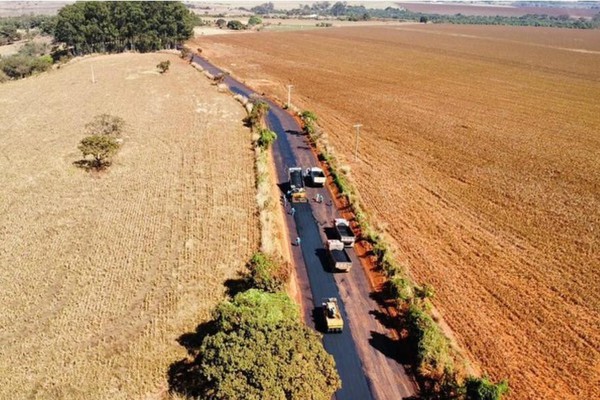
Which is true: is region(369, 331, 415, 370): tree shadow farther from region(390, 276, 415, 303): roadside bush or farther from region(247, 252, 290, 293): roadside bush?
region(247, 252, 290, 293): roadside bush

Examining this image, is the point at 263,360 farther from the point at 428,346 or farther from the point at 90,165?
the point at 90,165

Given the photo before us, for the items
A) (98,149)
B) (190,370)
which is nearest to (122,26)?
(98,149)

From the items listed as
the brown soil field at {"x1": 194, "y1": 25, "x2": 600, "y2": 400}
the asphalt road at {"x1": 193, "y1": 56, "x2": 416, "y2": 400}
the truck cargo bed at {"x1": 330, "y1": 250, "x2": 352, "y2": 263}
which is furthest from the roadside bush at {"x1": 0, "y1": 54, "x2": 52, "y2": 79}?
the truck cargo bed at {"x1": 330, "y1": 250, "x2": 352, "y2": 263}

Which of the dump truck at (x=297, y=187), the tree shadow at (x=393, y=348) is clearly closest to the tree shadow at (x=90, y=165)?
the dump truck at (x=297, y=187)

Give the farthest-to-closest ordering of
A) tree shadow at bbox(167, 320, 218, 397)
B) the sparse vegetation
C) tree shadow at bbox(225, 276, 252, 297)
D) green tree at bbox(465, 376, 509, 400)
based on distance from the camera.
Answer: the sparse vegetation < tree shadow at bbox(225, 276, 252, 297) < tree shadow at bbox(167, 320, 218, 397) < green tree at bbox(465, 376, 509, 400)

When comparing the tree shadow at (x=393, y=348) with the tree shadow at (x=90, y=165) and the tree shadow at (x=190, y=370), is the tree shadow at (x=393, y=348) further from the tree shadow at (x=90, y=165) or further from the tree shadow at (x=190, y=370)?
the tree shadow at (x=90, y=165)

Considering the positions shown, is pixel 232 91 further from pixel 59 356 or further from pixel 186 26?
pixel 59 356
